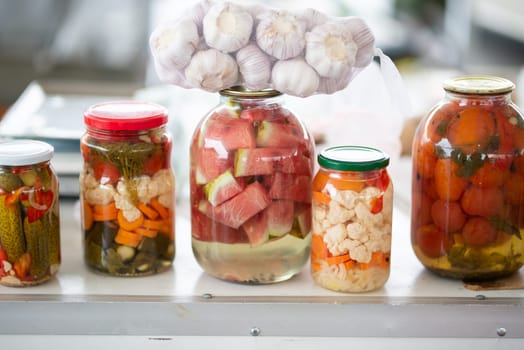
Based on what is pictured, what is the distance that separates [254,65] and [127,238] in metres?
0.27

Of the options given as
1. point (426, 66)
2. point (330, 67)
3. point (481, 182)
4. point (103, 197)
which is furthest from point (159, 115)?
point (426, 66)

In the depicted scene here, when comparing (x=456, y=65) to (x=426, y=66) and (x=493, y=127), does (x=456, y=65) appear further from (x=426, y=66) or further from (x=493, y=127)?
(x=493, y=127)

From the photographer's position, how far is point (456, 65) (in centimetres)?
351

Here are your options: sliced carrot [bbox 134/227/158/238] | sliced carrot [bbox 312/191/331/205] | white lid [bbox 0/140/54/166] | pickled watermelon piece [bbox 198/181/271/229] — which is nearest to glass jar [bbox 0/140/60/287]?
white lid [bbox 0/140/54/166]

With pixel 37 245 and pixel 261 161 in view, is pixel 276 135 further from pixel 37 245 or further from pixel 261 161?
pixel 37 245

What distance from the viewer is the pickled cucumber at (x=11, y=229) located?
3.49ft

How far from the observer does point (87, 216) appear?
1.12 m

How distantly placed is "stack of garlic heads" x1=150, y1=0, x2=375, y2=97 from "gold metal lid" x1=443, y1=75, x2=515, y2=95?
13 centimetres

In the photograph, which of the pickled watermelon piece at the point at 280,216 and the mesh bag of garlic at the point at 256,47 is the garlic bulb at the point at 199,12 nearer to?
the mesh bag of garlic at the point at 256,47

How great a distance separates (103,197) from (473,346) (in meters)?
0.48

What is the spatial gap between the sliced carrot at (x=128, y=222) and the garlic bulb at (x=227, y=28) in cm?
23

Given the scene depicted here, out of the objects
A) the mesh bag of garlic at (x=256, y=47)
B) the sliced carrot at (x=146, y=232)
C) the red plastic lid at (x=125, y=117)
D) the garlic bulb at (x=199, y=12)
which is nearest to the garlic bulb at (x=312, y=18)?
the mesh bag of garlic at (x=256, y=47)

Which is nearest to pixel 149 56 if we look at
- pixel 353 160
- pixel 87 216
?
pixel 87 216

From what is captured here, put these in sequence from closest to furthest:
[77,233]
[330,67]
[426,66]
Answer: [330,67] < [77,233] < [426,66]
